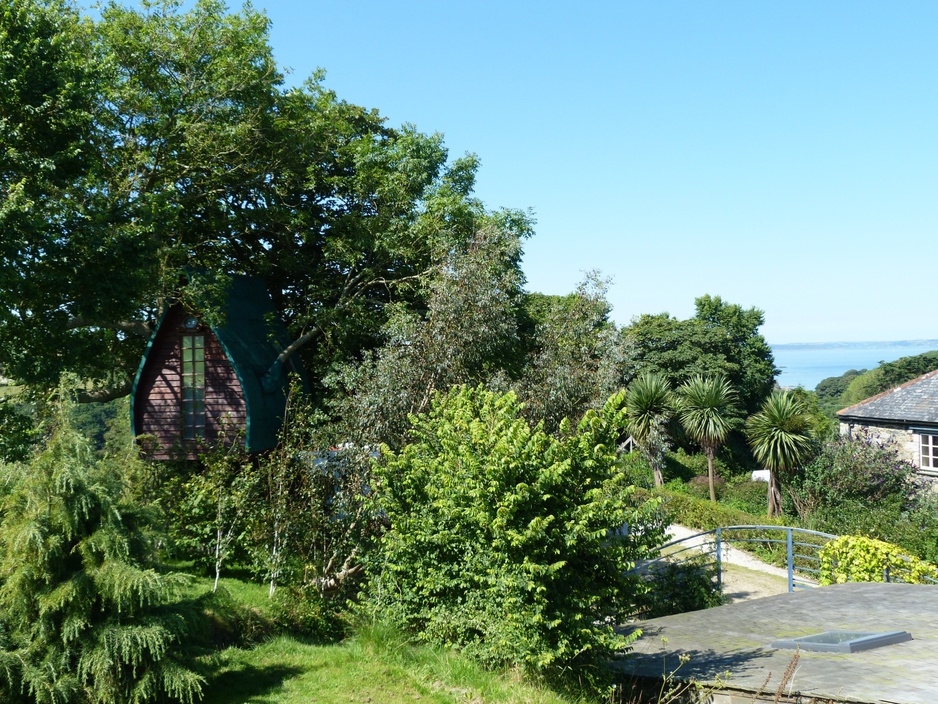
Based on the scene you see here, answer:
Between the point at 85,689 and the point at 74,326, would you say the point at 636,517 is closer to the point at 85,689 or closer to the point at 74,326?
the point at 85,689

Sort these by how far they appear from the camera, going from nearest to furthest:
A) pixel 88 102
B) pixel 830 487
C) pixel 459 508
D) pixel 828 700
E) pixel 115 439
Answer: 1. pixel 828 700
2. pixel 459 508
3. pixel 115 439
4. pixel 88 102
5. pixel 830 487

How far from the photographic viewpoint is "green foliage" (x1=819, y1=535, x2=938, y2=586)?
16703 millimetres

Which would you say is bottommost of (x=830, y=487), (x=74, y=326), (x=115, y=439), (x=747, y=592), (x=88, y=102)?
(x=747, y=592)

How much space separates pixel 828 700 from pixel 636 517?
2614 mm

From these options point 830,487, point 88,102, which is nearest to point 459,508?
point 88,102

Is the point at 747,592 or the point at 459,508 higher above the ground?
the point at 459,508

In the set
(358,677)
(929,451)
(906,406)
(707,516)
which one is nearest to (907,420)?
(906,406)

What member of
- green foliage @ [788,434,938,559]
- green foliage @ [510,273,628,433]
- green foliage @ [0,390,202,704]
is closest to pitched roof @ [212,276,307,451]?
green foliage @ [510,273,628,433]

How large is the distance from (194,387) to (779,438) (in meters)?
21.2

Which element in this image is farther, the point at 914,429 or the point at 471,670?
the point at 914,429

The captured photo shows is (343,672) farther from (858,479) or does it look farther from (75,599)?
(858,479)

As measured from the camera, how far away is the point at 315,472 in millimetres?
12703

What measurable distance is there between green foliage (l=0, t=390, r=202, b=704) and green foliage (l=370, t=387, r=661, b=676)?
3172mm

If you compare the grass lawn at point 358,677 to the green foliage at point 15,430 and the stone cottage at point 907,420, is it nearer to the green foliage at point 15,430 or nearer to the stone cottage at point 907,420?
the green foliage at point 15,430
